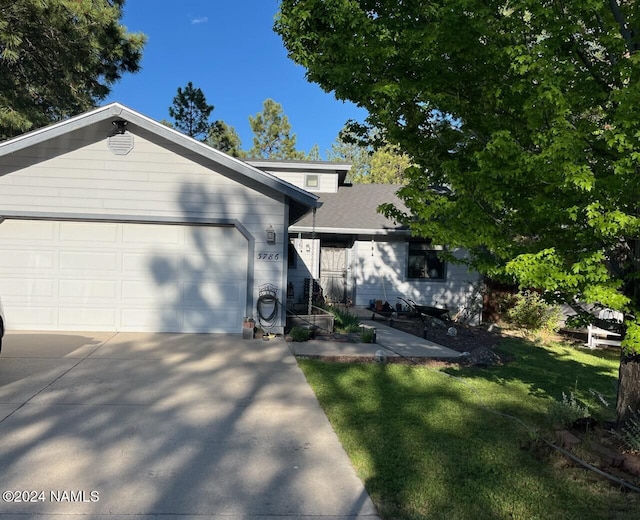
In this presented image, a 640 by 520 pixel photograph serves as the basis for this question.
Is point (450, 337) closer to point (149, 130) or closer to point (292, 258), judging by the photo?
point (292, 258)

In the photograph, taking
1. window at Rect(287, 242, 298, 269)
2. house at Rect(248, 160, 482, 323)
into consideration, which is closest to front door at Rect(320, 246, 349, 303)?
house at Rect(248, 160, 482, 323)

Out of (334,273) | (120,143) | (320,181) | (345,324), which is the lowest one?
(345,324)

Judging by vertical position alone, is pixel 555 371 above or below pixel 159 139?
below

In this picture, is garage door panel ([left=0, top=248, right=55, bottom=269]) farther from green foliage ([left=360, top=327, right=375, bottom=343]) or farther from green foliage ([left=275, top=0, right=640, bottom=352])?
green foliage ([left=275, top=0, right=640, bottom=352])

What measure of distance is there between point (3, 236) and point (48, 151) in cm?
195

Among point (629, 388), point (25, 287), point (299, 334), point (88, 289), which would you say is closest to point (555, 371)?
point (629, 388)

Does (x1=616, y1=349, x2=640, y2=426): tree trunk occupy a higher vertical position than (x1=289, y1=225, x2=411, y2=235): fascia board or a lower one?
lower

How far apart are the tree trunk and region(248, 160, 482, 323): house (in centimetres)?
1001

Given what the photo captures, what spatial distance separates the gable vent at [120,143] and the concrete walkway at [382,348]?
510cm

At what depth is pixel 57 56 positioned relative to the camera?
15352 mm

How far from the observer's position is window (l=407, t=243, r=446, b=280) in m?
15.3

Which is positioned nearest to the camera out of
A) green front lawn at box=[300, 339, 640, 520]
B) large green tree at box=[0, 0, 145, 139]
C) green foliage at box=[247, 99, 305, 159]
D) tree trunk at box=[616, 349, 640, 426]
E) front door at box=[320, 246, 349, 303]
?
green front lawn at box=[300, 339, 640, 520]

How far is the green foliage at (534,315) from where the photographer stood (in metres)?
12.4

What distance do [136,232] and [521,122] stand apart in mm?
7633
